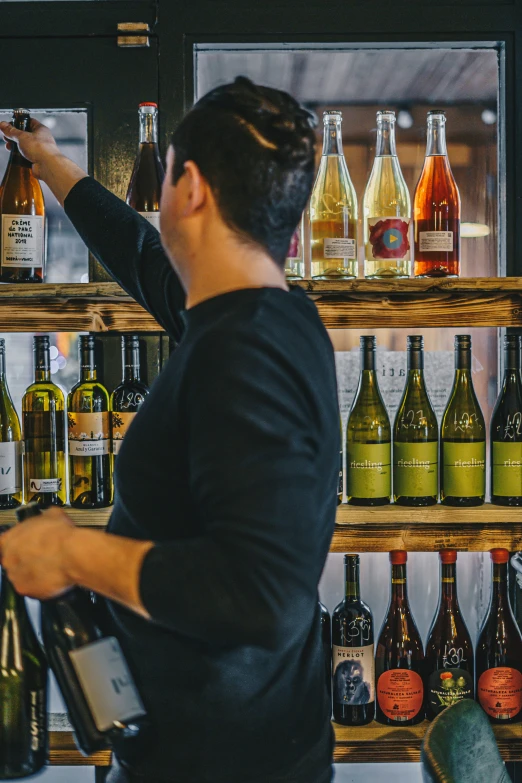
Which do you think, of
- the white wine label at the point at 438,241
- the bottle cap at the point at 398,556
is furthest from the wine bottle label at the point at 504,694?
the white wine label at the point at 438,241

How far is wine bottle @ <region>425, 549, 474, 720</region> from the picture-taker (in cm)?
148

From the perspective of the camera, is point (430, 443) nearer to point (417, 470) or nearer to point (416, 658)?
point (417, 470)

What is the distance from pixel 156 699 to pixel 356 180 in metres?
1.13

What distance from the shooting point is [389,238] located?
1394 mm

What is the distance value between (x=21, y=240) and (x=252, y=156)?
0.73 m

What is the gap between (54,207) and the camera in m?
1.63

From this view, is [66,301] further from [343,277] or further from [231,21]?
[231,21]

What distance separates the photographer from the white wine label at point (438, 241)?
54.9 inches

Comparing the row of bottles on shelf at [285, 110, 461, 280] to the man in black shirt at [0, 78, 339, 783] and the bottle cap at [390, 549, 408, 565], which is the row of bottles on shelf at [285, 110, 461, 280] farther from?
the man in black shirt at [0, 78, 339, 783]

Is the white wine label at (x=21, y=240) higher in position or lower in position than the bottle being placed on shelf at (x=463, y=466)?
higher

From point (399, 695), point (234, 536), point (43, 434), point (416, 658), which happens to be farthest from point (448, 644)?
point (234, 536)

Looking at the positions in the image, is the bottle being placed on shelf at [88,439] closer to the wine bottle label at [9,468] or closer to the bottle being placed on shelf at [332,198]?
the wine bottle label at [9,468]

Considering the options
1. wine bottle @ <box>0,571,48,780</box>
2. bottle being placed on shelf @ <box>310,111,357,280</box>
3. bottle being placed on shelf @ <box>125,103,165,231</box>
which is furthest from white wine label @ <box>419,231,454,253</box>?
wine bottle @ <box>0,571,48,780</box>

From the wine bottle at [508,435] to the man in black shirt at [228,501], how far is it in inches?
24.6
